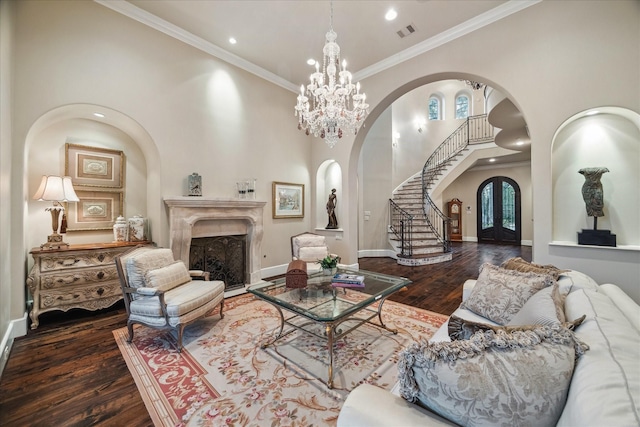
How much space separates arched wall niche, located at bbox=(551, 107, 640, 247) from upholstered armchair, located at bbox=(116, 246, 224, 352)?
4.41 metres

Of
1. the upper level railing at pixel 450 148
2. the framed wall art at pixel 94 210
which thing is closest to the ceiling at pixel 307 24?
the framed wall art at pixel 94 210

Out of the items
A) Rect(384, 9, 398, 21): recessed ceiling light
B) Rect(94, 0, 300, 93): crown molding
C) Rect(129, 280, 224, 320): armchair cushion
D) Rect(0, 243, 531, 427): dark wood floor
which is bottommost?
Rect(0, 243, 531, 427): dark wood floor

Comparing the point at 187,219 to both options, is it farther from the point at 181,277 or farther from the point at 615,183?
the point at 615,183

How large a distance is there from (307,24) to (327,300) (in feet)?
12.9

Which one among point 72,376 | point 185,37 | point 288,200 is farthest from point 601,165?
point 185,37

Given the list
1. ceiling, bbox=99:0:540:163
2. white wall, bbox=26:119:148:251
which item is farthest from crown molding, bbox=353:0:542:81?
white wall, bbox=26:119:148:251

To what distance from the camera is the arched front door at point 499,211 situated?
30.7ft

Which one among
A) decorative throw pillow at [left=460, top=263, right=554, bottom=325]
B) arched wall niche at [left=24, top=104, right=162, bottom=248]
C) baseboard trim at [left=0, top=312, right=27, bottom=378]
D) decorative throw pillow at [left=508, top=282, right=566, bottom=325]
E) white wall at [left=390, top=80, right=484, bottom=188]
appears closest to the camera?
decorative throw pillow at [left=508, top=282, right=566, bottom=325]

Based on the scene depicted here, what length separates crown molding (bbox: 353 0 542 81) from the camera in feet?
10.8

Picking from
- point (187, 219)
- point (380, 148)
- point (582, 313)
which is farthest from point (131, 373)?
point (380, 148)

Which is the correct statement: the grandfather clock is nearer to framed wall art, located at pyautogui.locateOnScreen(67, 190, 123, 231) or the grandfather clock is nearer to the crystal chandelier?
the crystal chandelier

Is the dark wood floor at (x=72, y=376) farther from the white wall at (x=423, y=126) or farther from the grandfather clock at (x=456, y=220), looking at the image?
the grandfather clock at (x=456, y=220)

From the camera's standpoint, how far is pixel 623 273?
8.79 ft

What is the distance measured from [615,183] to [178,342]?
5.12m
